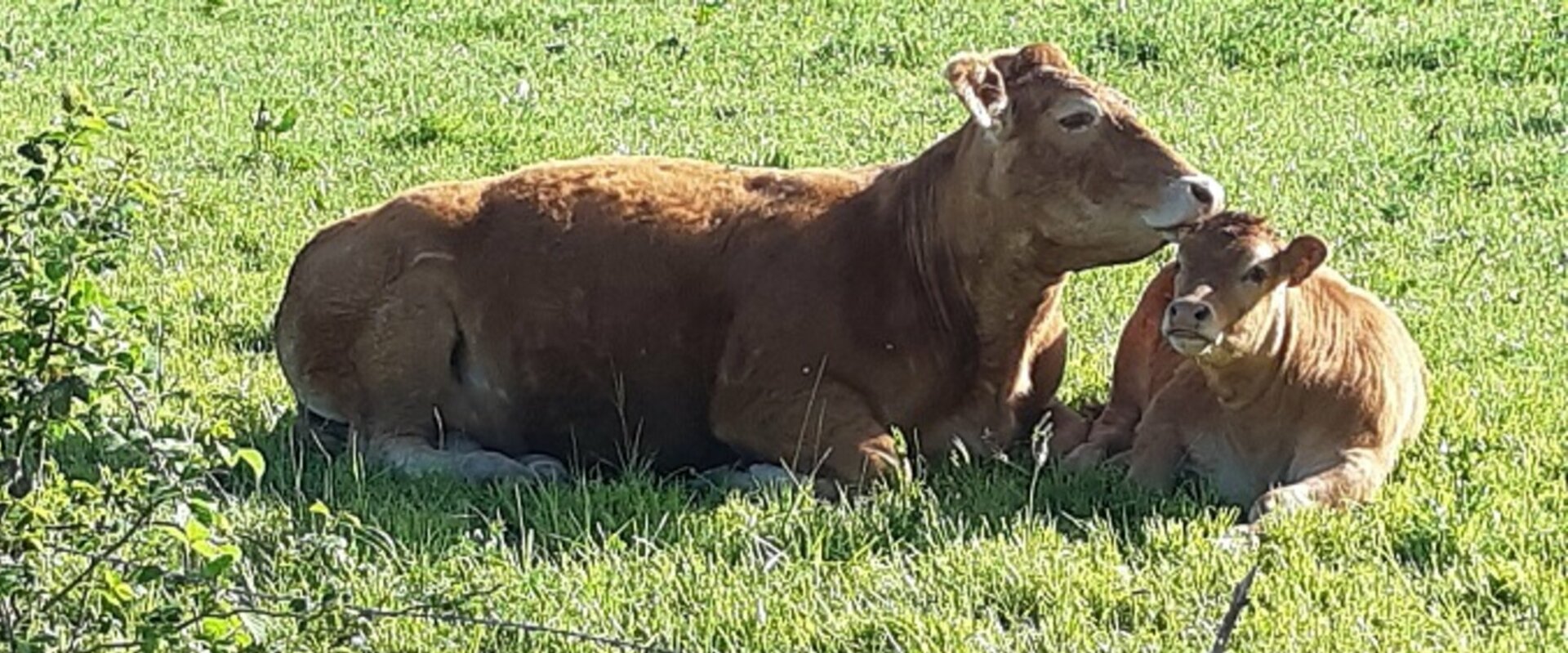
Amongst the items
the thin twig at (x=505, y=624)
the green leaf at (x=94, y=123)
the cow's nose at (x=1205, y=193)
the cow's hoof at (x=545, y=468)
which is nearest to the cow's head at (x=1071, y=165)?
the cow's nose at (x=1205, y=193)

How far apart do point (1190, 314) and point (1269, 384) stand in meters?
0.61

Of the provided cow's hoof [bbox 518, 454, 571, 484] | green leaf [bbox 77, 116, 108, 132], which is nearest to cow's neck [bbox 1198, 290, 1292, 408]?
cow's hoof [bbox 518, 454, 571, 484]

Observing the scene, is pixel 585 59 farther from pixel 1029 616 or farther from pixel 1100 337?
pixel 1029 616

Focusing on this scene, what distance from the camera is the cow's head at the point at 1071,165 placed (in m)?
6.79

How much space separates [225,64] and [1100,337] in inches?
336

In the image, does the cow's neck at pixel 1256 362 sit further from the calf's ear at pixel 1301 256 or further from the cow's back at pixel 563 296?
the cow's back at pixel 563 296

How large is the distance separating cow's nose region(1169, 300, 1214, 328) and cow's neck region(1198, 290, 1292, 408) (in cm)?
30

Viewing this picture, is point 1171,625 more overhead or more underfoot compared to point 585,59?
more overhead

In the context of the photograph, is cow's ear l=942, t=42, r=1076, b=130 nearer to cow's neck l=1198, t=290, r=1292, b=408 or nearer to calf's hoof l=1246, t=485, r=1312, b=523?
cow's neck l=1198, t=290, r=1292, b=408

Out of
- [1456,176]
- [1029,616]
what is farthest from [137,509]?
[1456,176]

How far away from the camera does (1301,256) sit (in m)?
6.57

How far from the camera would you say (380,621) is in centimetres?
559

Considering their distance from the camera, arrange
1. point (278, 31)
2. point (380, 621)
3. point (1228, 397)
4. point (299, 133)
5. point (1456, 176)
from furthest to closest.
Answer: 1. point (278, 31)
2. point (299, 133)
3. point (1456, 176)
4. point (1228, 397)
5. point (380, 621)

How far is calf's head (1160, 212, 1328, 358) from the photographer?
21.3 ft
